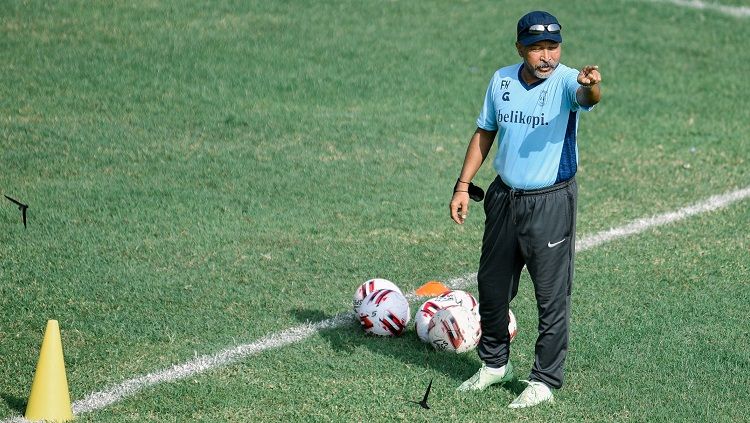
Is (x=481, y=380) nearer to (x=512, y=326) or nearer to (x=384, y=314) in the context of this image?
A: (x=512, y=326)

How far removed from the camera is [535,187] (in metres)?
6.45

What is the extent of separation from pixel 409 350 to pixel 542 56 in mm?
2236

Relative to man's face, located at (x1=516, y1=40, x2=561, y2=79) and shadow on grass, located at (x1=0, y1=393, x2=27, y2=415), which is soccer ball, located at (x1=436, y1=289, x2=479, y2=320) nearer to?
man's face, located at (x1=516, y1=40, x2=561, y2=79)

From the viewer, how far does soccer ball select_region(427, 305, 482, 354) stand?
7344mm

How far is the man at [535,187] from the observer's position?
6.33 metres

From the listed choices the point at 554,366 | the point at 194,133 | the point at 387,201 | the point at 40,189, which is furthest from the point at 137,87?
the point at 554,366

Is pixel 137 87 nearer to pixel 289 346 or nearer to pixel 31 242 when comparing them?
pixel 31 242

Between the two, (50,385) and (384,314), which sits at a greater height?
(50,385)

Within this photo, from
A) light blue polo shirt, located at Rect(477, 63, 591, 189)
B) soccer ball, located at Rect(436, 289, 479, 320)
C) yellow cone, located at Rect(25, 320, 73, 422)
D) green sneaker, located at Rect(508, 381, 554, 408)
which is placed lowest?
green sneaker, located at Rect(508, 381, 554, 408)

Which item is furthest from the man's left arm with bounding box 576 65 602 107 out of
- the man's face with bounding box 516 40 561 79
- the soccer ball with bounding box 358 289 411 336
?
the soccer ball with bounding box 358 289 411 336

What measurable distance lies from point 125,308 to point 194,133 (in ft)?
14.5

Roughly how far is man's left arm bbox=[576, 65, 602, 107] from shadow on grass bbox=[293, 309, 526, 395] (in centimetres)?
187

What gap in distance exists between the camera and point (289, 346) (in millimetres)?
7477

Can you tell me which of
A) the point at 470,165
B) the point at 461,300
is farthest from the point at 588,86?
the point at 461,300
